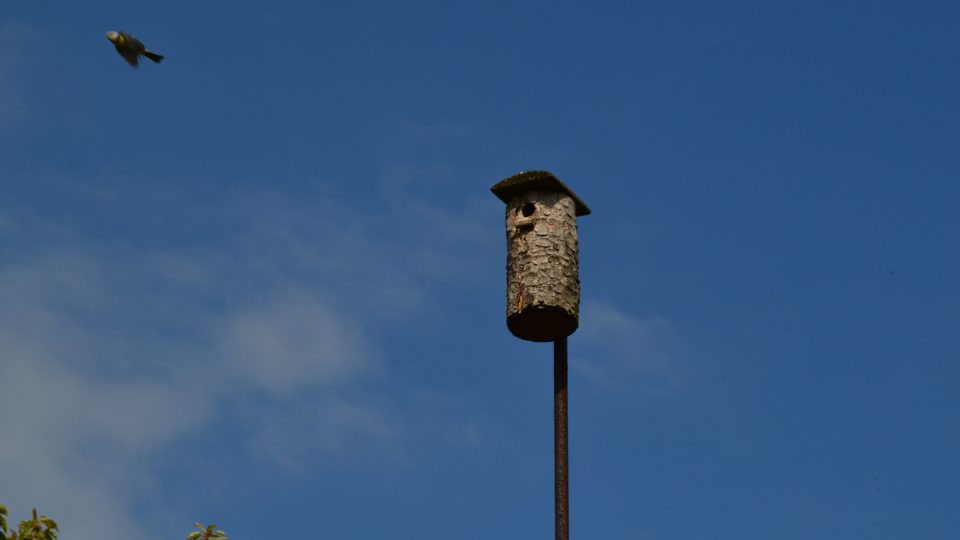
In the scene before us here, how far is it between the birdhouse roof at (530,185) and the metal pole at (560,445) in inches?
51.5

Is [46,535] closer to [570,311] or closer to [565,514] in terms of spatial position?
[565,514]

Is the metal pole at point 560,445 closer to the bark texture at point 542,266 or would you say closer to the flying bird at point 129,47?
the bark texture at point 542,266

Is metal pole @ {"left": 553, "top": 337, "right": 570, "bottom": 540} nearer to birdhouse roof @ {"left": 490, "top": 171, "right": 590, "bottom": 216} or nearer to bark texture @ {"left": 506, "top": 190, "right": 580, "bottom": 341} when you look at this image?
bark texture @ {"left": 506, "top": 190, "right": 580, "bottom": 341}

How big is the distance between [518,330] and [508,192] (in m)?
1.12

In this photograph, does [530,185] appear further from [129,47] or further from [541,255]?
[129,47]

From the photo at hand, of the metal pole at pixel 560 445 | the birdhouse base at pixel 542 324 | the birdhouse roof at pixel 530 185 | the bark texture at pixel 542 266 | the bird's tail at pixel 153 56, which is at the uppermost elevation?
the bird's tail at pixel 153 56

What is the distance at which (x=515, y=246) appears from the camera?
35.3 ft

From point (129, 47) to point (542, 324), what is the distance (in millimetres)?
4147

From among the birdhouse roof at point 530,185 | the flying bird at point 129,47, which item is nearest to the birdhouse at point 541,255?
the birdhouse roof at point 530,185

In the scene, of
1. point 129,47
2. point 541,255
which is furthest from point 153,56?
point 541,255

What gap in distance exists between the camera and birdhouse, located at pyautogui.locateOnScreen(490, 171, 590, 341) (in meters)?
10.4

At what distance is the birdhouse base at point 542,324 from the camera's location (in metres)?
10.4

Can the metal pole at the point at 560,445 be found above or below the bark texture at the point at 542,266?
below

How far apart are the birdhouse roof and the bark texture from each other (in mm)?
39
